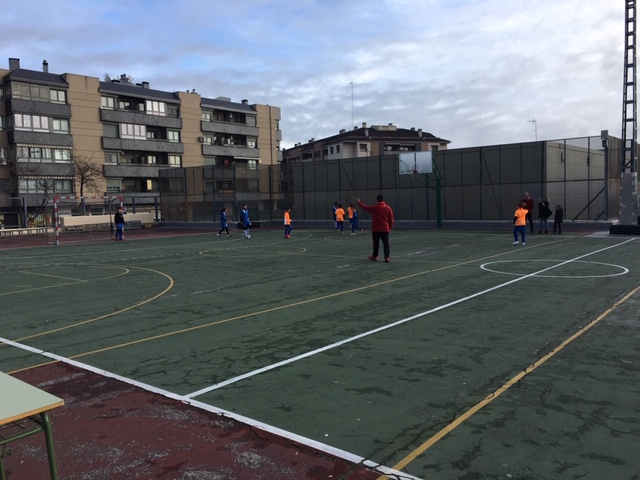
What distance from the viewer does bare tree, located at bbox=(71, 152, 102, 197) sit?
53.8m

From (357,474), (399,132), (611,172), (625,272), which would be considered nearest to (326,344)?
(357,474)

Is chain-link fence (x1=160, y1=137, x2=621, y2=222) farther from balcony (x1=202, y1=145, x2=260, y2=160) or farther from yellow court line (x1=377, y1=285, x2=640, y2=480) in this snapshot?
balcony (x1=202, y1=145, x2=260, y2=160)

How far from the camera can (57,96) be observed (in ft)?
192

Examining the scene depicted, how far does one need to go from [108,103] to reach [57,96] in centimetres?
607

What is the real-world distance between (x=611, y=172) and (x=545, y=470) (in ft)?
104

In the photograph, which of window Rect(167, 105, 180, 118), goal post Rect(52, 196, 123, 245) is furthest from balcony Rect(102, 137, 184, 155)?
goal post Rect(52, 196, 123, 245)

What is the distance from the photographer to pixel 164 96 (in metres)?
69.1

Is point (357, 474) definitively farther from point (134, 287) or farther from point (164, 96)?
point (164, 96)

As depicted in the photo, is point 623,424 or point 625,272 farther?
point 625,272

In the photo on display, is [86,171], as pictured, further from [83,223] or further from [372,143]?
[372,143]

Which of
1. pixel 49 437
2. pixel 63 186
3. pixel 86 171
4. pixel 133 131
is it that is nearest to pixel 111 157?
pixel 133 131

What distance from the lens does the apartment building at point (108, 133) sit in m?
55.0

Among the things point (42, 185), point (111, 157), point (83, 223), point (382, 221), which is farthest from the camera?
point (111, 157)

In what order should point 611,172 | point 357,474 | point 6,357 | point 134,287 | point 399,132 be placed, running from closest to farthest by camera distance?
point 357,474, point 6,357, point 134,287, point 611,172, point 399,132
